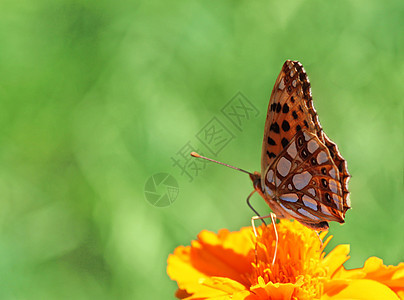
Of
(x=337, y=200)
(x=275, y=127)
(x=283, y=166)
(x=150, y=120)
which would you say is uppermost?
(x=150, y=120)

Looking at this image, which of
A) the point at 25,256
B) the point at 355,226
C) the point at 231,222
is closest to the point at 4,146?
the point at 25,256

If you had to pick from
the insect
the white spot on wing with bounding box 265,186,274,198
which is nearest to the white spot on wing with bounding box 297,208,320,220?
the insect

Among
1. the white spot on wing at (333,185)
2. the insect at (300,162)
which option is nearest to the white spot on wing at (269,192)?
the insect at (300,162)

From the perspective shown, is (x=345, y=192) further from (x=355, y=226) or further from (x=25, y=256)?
(x=25, y=256)

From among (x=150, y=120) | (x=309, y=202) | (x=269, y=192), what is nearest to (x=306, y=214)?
(x=309, y=202)

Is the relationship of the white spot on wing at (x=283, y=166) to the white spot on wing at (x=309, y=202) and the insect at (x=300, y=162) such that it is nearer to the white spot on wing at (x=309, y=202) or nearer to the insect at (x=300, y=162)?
the insect at (x=300, y=162)

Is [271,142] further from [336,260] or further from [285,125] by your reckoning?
[336,260]
